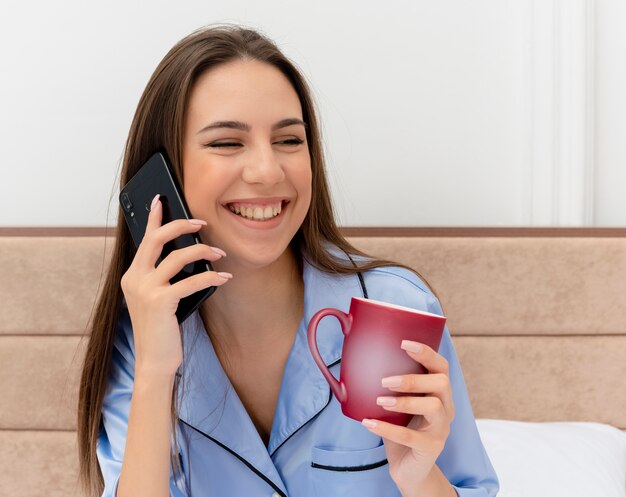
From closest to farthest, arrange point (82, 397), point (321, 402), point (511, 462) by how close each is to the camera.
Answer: point (321, 402) → point (82, 397) → point (511, 462)

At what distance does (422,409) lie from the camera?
754 millimetres

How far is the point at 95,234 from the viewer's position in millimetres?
1578

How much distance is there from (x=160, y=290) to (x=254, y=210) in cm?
17

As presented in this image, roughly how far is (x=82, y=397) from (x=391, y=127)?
911 mm

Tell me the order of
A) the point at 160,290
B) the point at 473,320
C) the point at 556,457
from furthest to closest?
the point at 473,320, the point at 556,457, the point at 160,290

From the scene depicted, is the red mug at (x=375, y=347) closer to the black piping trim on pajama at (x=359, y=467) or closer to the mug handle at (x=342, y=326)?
the mug handle at (x=342, y=326)

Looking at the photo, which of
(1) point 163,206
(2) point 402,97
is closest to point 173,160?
(1) point 163,206

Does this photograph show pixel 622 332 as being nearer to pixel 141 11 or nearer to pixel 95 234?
pixel 95 234

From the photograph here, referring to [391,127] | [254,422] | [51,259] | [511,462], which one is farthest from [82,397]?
[391,127]

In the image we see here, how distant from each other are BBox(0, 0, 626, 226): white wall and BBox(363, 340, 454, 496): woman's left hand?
2.91ft

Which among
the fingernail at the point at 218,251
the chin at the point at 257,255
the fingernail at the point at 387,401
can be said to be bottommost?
the fingernail at the point at 387,401

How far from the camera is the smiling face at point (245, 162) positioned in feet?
3.10

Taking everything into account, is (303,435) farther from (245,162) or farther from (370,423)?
(245,162)

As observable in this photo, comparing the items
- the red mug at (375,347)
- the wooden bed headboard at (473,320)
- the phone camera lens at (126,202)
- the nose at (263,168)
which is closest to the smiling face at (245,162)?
the nose at (263,168)
